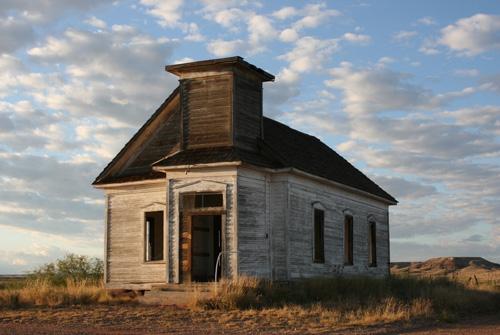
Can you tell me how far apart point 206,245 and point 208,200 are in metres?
3.40

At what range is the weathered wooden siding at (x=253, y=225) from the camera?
792 inches

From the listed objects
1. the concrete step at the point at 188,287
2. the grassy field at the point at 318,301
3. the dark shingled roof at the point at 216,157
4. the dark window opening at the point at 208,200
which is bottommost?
the grassy field at the point at 318,301

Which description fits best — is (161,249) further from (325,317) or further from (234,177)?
(325,317)

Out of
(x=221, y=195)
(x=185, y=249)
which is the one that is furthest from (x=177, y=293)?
(x=221, y=195)

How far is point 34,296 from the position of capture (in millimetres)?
21203

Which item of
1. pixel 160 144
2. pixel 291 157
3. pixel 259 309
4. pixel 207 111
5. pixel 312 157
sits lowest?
pixel 259 309

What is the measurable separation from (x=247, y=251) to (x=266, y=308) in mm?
2346

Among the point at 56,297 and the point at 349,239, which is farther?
the point at 349,239

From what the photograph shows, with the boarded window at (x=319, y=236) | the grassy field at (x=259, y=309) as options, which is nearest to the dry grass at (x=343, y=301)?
the grassy field at (x=259, y=309)

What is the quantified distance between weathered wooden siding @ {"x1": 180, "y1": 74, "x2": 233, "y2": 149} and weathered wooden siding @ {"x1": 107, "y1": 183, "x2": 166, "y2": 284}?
2364 millimetres

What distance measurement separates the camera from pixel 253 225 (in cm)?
2048

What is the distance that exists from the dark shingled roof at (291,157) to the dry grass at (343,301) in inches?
136

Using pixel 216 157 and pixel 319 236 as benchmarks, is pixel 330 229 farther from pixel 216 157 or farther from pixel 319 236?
pixel 216 157

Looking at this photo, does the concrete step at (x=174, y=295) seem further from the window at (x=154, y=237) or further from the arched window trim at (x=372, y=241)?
the arched window trim at (x=372, y=241)
